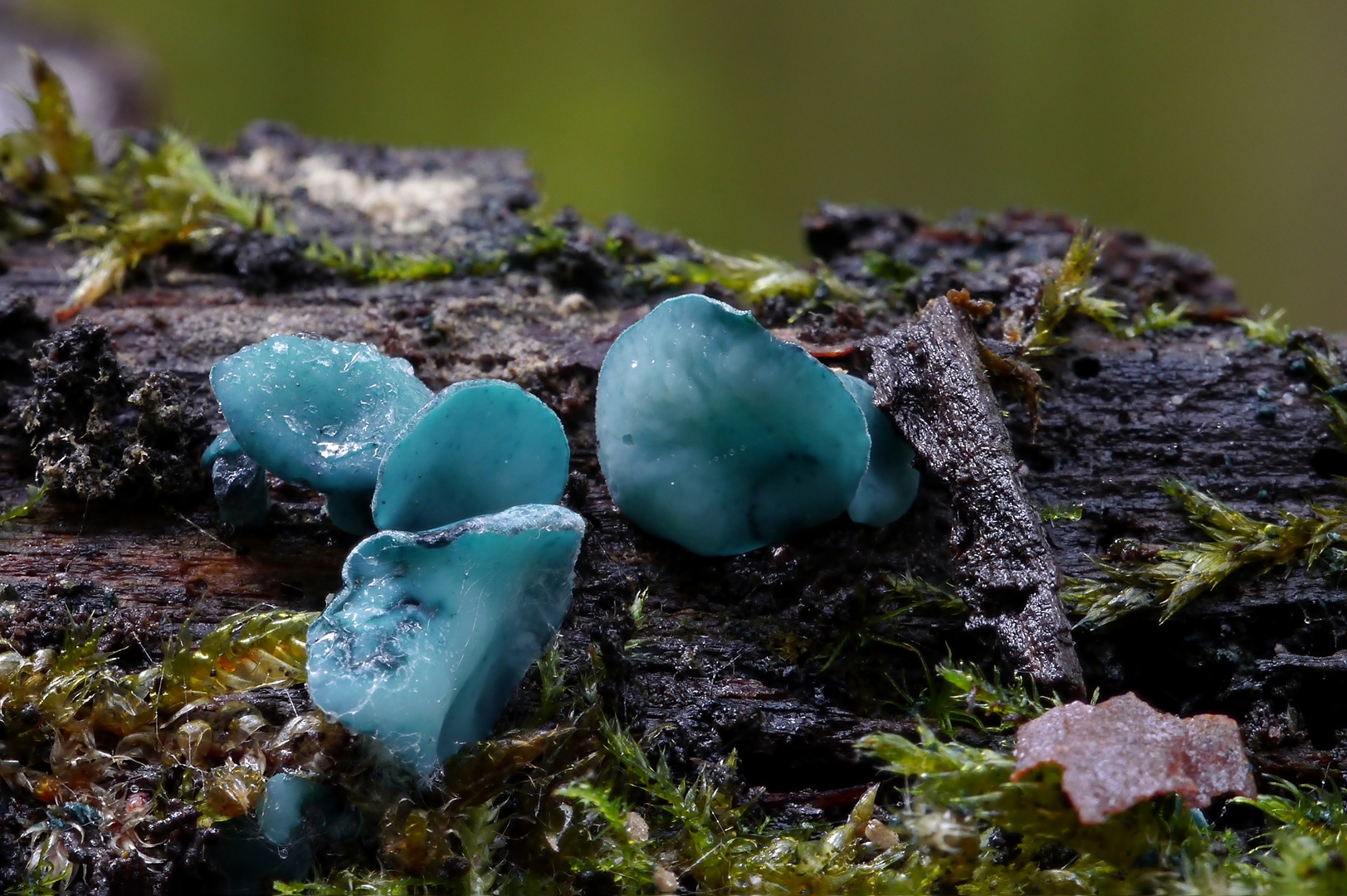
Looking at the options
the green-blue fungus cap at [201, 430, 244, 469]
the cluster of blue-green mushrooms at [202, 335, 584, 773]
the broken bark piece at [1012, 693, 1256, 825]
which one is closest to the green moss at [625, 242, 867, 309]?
the cluster of blue-green mushrooms at [202, 335, 584, 773]

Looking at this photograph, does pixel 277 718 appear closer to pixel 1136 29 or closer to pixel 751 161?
pixel 751 161

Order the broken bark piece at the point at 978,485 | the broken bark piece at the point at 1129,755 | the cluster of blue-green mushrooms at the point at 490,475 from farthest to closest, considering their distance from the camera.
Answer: the broken bark piece at the point at 978,485
the cluster of blue-green mushrooms at the point at 490,475
the broken bark piece at the point at 1129,755

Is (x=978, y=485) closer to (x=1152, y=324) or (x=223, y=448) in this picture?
(x=1152, y=324)

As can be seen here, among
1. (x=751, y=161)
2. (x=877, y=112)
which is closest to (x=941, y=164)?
(x=877, y=112)

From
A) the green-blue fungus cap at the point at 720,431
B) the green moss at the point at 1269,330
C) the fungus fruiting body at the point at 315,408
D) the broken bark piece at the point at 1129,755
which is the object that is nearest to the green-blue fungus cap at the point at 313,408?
the fungus fruiting body at the point at 315,408

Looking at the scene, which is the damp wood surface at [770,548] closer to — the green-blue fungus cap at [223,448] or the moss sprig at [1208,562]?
the moss sprig at [1208,562]
